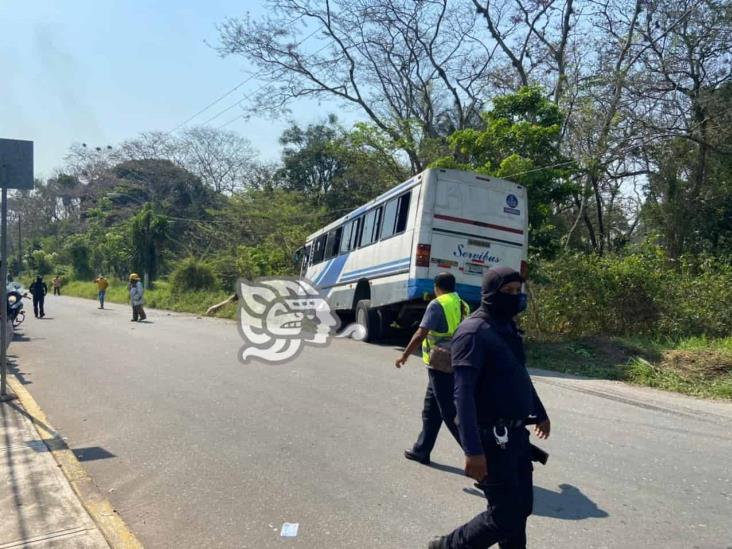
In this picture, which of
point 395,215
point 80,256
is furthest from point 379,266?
point 80,256

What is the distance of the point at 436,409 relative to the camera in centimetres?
550

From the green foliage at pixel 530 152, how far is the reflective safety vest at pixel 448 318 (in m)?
9.72

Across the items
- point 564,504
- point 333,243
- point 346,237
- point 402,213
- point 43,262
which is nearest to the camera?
point 564,504

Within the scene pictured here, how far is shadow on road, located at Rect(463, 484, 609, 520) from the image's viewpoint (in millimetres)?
4457

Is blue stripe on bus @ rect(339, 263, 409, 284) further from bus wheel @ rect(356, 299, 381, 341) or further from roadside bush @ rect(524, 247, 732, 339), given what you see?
roadside bush @ rect(524, 247, 732, 339)

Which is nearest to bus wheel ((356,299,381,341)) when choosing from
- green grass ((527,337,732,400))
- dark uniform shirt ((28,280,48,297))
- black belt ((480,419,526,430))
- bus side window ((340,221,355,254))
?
bus side window ((340,221,355,254))

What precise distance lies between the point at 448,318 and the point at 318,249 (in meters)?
14.8

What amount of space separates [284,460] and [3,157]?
15.5 feet

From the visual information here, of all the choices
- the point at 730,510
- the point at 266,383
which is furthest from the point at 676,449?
the point at 266,383

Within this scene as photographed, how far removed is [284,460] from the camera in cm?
562

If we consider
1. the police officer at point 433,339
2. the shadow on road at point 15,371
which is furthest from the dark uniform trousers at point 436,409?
the shadow on road at point 15,371

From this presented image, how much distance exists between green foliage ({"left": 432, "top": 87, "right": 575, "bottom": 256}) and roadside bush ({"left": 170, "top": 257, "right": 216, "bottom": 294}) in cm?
1790

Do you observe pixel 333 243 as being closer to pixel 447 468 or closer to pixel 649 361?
pixel 649 361

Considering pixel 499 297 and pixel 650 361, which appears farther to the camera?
pixel 650 361
